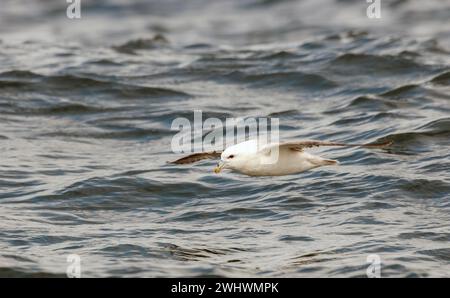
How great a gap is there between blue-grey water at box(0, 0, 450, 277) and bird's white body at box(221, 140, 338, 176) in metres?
0.89

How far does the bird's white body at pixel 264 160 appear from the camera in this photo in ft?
39.4

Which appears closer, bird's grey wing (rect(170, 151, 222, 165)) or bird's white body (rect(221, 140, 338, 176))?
bird's white body (rect(221, 140, 338, 176))

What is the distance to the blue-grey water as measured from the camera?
12055 mm

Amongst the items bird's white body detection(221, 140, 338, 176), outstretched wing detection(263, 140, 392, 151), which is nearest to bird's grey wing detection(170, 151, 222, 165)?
bird's white body detection(221, 140, 338, 176)

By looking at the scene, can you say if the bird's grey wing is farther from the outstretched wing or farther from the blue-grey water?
the blue-grey water

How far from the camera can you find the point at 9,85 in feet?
69.4

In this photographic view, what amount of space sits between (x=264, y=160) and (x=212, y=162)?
4245 mm

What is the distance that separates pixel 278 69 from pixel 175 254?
1075 centimetres

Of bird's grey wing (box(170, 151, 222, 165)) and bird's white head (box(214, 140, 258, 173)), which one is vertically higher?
bird's grey wing (box(170, 151, 222, 165))

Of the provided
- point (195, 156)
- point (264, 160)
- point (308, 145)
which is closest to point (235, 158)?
point (264, 160)

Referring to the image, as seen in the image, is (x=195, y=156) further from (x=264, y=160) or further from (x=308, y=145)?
(x=308, y=145)

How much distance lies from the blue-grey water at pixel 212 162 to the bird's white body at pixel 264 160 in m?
0.89

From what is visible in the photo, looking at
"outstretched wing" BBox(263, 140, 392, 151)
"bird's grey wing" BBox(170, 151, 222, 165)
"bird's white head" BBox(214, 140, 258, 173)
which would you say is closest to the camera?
"outstretched wing" BBox(263, 140, 392, 151)

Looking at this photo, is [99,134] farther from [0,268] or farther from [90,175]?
[0,268]
